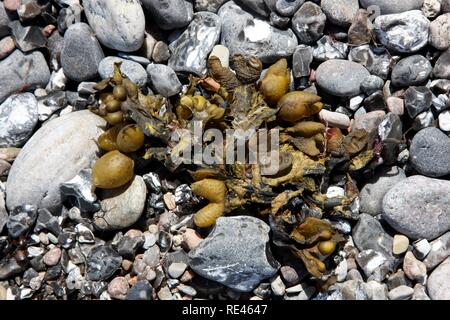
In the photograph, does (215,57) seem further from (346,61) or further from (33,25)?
(33,25)

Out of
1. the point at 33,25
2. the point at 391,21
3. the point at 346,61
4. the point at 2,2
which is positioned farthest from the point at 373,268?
the point at 2,2

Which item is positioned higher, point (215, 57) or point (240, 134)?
point (215, 57)

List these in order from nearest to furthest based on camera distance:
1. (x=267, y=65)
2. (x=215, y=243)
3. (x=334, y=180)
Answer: (x=215, y=243) → (x=334, y=180) → (x=267, y=65)

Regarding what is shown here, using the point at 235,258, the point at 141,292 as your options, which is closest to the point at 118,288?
the point at 141,292

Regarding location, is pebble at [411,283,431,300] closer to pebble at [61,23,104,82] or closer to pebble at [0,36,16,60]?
pebble at [61,23,104,82]

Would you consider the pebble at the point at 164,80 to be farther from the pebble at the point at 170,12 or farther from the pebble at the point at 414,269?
the pebble at the point at 414,269

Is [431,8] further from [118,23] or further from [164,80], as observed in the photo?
[118,23]
